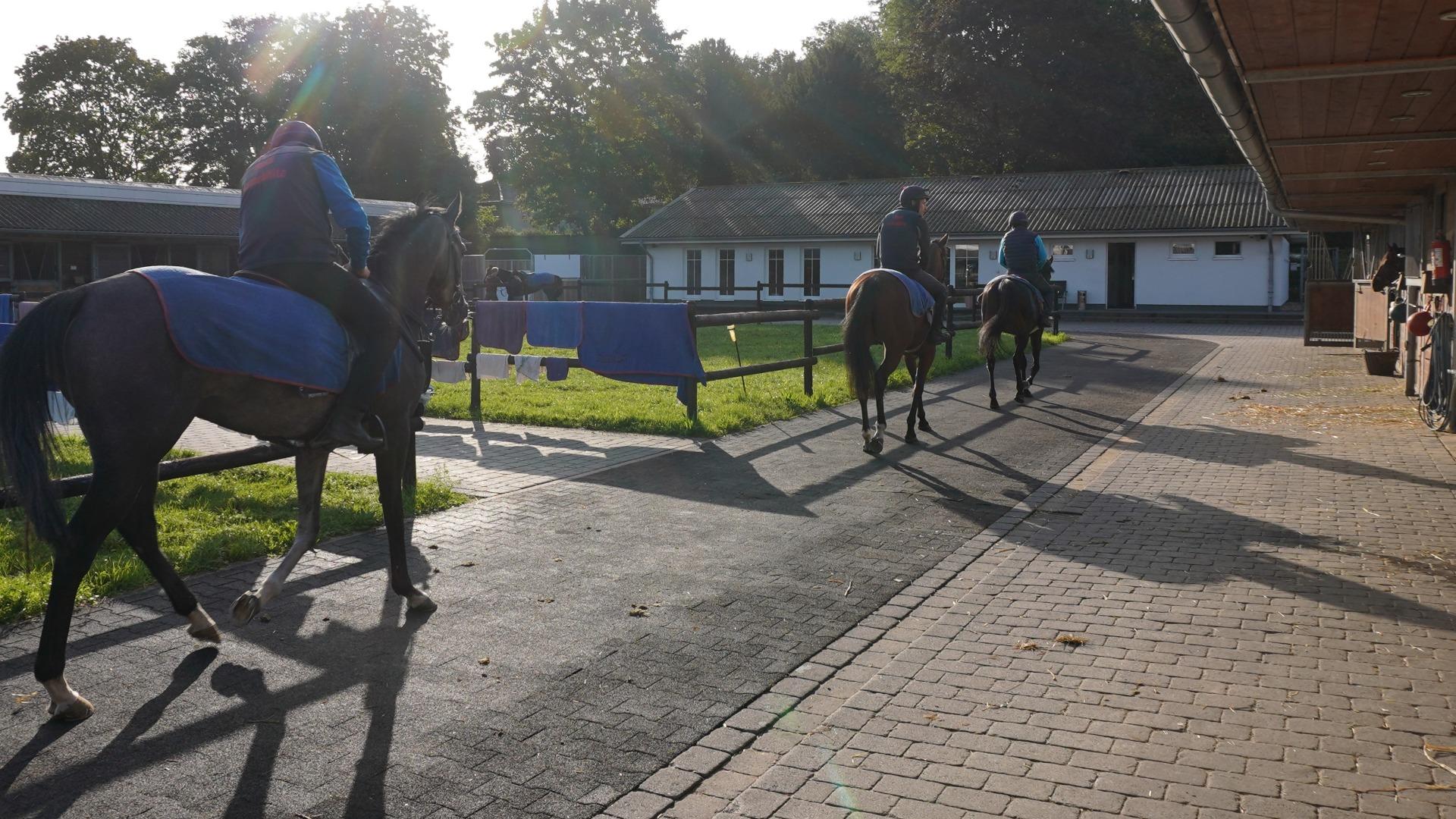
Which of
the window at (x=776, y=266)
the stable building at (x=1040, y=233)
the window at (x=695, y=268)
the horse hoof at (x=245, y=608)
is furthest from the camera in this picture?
the window at (x=695, y=268)

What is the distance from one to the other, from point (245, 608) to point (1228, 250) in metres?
40.4

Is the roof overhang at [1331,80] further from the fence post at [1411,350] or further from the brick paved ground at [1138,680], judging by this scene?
the brick paved ground at [1138,680]

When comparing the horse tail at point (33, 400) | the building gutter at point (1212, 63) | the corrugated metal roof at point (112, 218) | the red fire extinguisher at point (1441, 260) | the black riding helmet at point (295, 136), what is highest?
the corrugated metal roof at point (112, 218)

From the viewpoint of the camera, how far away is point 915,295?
38.7ft

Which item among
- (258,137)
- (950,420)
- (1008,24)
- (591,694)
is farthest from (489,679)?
(258,137)

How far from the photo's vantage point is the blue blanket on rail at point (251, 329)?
499 cm

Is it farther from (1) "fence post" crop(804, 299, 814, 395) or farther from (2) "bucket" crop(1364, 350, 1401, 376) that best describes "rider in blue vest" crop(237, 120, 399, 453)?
(2) "bucket" crop(1364, 350, 1401, 376)

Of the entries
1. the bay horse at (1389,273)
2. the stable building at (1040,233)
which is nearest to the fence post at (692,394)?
the bay horse at (1389,273)

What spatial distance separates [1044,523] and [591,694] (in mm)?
4533

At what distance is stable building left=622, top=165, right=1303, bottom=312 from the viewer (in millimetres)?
40344

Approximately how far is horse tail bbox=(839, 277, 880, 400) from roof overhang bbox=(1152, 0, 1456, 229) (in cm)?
351

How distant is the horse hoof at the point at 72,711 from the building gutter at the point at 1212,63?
225 inches

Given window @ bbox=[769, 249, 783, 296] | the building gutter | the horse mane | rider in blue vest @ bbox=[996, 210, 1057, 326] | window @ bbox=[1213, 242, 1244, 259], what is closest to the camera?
the building gutter

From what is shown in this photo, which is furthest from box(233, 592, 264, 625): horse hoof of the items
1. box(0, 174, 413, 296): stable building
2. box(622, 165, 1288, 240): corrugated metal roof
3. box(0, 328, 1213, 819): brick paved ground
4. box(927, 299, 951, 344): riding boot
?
box(622, 165, 1288, 240): corrugated metal roof
